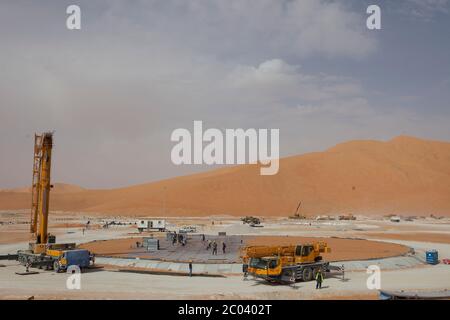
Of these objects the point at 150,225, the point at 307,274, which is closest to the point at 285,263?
the point at 307,274

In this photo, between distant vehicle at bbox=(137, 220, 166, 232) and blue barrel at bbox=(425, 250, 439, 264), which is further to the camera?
distant vehicle at bbox=(137, 220, 166, 232)

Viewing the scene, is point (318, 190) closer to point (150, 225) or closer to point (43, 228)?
point (150, 225)

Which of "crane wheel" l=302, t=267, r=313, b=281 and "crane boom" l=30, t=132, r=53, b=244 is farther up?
"crane boom" l=30, t=132, r=53, b=244

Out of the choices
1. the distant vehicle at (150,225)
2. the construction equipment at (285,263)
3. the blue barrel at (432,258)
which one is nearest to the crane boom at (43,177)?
the construction equipment at (285,263)

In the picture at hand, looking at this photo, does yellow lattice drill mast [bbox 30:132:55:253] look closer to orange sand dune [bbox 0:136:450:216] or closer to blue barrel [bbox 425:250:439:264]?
blue barrel [bbox 425:250:439:264]

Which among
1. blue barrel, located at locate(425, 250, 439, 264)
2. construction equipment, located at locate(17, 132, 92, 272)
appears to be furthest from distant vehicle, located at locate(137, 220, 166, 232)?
blue barrel, located at locate(425, 250, 439, 264)

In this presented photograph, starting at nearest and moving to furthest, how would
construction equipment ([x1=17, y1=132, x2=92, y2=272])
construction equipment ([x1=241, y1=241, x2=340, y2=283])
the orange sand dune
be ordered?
construction equipment ([x1=241, y1=241, x2=340, y2=283])
construction equipment ([x1=17, y1=132, x2=92, y2=272])
the orange sand dune

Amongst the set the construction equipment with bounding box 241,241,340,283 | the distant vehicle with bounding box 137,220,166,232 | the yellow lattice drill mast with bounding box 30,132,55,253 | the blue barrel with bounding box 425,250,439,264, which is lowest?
the distant vehicle with bounding box 137,220,166,232
